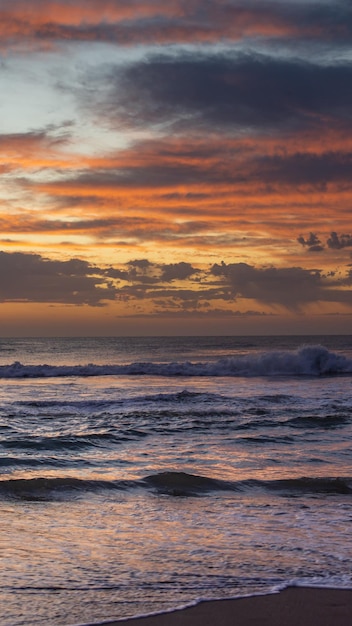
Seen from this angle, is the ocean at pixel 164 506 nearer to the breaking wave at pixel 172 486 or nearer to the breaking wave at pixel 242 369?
the breaking wave at pixel 172 486

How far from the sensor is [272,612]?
518 cm

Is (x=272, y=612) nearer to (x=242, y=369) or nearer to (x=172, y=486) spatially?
(x=172, y=486)

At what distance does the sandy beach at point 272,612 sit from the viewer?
4.95 metres

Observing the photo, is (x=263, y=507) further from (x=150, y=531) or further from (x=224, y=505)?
(x=150, y=531)

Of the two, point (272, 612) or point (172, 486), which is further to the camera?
point (172, 486)

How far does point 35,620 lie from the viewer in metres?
4.90

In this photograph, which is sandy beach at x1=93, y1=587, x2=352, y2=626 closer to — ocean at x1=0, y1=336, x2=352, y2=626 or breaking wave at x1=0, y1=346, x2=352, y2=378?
ocean at x1=0, y1=336, x2=352, y2=626

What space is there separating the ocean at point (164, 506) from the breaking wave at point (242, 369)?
21397 millimetres

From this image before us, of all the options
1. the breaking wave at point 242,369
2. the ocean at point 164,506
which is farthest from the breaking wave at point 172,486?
the breaking wave at point 242,369

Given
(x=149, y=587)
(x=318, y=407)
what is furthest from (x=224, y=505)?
(x=318, y=407)

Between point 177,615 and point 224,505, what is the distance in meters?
4.02

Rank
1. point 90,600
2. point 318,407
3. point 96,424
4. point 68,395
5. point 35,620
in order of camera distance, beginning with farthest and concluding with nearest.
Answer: point 68,395 → point 318,407 → point 96,424 → point 90,600 → point 35,620

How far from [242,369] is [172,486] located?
3402 centimetres

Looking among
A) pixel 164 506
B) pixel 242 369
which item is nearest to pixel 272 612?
pixel 164 506
